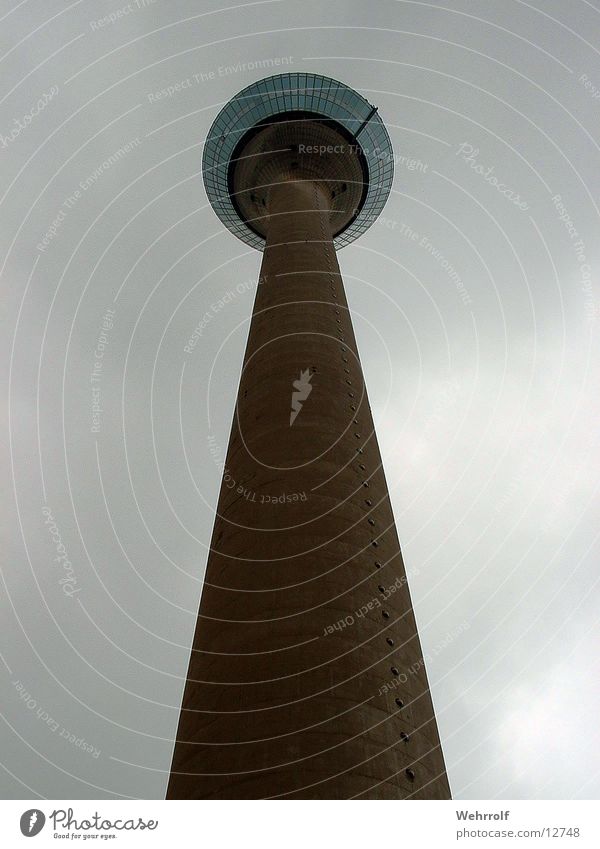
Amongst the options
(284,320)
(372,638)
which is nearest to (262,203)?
(284,320)

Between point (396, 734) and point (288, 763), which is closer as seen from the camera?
point (288, 763)

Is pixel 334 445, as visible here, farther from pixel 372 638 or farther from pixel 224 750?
pixel 224 750

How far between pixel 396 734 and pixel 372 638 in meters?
2.00

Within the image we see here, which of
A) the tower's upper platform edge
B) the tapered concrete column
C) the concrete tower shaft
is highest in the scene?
the tower's upper platform edge

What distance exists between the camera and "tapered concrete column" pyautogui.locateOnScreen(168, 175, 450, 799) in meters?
12.0

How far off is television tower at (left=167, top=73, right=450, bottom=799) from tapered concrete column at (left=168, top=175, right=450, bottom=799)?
0.04 meters

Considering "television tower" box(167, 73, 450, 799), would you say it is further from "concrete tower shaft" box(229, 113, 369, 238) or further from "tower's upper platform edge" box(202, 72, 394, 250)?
"tower's upper platform edge" box(202, 72, 394, 250)

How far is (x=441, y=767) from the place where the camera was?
14078 mm

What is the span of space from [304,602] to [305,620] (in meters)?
0.48

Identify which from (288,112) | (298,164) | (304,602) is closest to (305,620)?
(304,602)

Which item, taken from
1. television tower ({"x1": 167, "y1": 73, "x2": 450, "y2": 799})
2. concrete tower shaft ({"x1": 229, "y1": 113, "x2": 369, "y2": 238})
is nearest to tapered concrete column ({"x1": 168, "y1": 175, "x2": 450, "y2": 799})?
television tower ({"x1": 167, "y1": 73, "x2": 450, "y2": 799})

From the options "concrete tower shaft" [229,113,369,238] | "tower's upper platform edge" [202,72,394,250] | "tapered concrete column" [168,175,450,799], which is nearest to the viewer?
"tapered concrete column" [168,175,450,799]

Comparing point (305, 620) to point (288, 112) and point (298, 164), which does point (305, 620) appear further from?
point (288, 112)

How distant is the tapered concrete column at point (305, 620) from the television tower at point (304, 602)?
38mm
